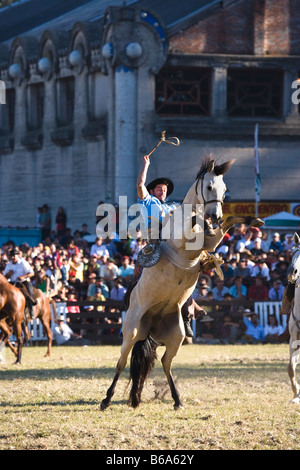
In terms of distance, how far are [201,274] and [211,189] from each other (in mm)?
13840

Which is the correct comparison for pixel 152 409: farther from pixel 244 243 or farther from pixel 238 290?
pixel 244 243

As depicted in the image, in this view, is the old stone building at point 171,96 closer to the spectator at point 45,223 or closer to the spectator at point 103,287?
the spectator at point 45,223

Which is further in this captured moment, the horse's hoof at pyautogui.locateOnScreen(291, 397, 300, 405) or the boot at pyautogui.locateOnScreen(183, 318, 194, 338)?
the boot at pyautogui.locateOnScreen(183, 318, 194, 338)

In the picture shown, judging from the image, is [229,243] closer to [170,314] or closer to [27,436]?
[170,314]

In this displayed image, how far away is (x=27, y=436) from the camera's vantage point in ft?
28.5

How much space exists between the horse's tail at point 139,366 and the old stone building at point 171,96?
20069 mm

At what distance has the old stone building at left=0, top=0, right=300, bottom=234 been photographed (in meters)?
31.6

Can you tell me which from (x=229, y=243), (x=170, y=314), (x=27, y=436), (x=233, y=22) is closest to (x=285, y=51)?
(x=233, y=22)

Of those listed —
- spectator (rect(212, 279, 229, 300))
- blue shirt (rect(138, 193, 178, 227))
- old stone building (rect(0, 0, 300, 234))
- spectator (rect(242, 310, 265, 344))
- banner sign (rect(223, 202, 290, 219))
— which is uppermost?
old stone building (rect(0, 0, 300, 234))

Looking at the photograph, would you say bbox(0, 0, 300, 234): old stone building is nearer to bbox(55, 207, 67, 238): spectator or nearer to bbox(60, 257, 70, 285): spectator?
bbox(55, 207, 67, 238): spectator

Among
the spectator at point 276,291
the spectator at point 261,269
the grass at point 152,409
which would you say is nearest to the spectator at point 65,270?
the spectator at point 261,269

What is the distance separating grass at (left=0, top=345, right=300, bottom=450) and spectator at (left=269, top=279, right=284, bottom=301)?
560 centimetres

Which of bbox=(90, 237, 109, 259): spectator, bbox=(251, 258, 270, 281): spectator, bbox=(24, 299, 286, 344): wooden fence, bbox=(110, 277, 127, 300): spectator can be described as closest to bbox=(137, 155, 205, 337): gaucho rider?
bbox=(24, 299, 286, 344): wooden fence

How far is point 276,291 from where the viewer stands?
23312mm
